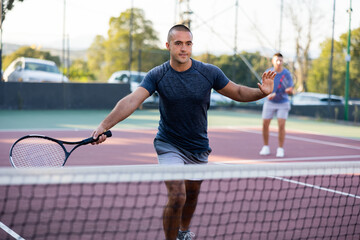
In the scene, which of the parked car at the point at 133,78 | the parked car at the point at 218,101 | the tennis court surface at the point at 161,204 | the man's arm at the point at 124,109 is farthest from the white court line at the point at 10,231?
the parked car at the point at 218,101

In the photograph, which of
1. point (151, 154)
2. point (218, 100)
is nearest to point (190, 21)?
point (218, 100)

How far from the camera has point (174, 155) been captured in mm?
3781

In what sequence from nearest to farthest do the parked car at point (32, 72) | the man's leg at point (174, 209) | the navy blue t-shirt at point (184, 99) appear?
1. the man's leg at point (174, 209)
2. the navy blue t-shirt at point (184, 99)
3. the parked car at point (32, 72)

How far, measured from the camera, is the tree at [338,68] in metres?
19.4

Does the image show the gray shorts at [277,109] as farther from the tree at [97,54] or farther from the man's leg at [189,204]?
the tree at [97,54]

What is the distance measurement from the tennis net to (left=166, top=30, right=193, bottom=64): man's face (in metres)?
0.91

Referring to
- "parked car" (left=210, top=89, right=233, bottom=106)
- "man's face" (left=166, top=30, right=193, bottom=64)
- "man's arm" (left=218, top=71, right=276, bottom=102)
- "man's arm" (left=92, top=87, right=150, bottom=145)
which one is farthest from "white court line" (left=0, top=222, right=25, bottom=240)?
"parked car" (left=210, top=89, right=233, bottom=106)

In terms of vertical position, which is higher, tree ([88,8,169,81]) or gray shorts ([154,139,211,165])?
tree ([88,8,169,81])

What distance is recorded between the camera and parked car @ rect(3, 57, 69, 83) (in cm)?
1833

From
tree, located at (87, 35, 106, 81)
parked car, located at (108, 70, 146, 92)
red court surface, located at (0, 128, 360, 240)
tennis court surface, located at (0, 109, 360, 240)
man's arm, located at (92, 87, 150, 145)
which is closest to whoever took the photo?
tennis court surface, located at (0, 109, 360, 240)

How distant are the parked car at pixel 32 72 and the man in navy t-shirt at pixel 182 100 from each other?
48.3ft

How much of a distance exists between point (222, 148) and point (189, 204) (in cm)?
548

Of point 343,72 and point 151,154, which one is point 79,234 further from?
point 343,72

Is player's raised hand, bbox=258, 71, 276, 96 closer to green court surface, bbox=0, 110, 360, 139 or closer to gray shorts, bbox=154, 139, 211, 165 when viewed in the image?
gray shorts, bbox=154, 139, 211, 165
